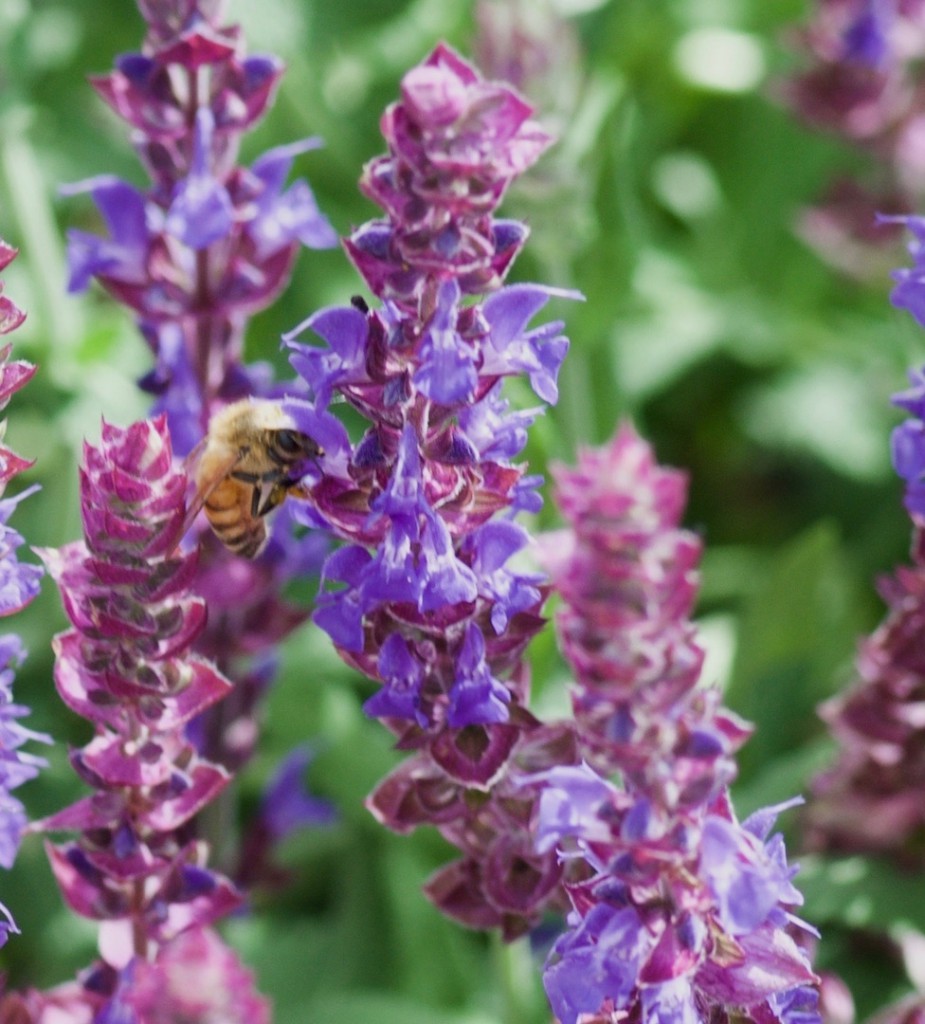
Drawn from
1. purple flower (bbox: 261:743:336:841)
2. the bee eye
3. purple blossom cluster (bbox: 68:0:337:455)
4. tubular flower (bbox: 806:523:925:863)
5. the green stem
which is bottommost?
purple flower (bbox: 261:743:336:841)

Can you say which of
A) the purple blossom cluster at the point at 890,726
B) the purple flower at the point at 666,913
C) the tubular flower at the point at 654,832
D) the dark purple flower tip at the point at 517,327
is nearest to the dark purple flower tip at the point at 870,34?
the purple blossom cluster at the point at 890,726

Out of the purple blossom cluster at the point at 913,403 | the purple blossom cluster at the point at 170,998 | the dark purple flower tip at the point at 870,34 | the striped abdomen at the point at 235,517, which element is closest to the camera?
the purple blossom cluster at the point at 170,998

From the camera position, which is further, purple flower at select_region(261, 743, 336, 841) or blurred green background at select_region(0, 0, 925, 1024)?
blurred green background at select_region(0, 0, 925, 1024)

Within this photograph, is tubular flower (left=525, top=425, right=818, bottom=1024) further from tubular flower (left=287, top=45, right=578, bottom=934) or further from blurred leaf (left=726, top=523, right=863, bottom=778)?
blurred leaf (left=726, top=523, right=863, bottom=778)

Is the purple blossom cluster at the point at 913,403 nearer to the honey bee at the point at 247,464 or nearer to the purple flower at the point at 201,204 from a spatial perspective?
the honey bee at the point at 247,464

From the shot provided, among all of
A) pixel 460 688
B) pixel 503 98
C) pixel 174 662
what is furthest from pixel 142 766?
pixel 503 98

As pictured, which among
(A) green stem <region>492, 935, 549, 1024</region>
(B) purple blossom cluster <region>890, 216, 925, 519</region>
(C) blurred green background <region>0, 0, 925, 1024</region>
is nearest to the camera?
(B) purple blossom cluster <region>890, 216, 925, 519</region>

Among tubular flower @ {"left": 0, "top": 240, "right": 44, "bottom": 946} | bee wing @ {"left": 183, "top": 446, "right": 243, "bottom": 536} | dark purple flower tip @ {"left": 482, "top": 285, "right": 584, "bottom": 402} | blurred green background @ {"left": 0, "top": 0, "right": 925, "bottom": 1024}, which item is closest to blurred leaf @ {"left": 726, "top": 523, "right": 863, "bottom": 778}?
blurred green background @ {"left": 0, "top": 0, "right": 925, "bottom": 1024}

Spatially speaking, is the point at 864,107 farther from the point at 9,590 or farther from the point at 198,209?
the point at 9,590
